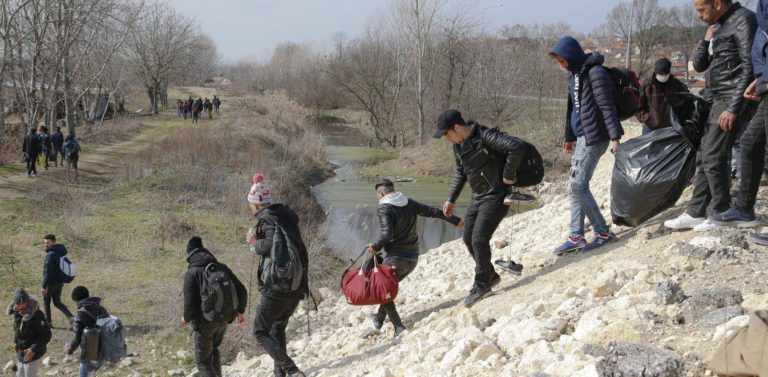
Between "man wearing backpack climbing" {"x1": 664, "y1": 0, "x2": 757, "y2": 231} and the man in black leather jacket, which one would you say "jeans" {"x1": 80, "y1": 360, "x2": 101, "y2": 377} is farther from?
"man wearing backpack climbing" {"x1": 664, "y1": 0, "x2": 757, "y2": 231}

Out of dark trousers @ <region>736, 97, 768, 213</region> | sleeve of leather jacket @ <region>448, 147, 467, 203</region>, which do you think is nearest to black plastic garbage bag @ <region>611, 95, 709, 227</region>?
dark trousers @ <region>736, 97, 768, 213</region>

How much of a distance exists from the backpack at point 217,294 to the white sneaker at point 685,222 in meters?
3.95

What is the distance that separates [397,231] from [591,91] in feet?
7.24

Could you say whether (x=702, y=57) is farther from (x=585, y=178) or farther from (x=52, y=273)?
(x=52, y=273)

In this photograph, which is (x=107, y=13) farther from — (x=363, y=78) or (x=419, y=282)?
(x=419, y=282)

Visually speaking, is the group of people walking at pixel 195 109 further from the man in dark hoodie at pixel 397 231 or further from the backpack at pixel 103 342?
the man in dark hoodie at pixel 397 231

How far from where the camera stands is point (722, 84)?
5434 millimetres

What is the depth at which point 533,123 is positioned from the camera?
31.5 metres

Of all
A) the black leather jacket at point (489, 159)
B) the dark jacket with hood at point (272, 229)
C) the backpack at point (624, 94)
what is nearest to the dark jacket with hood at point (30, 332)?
the dark jacket with hood at point (272, 229)

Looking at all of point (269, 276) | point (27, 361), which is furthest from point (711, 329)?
point (27, 361)

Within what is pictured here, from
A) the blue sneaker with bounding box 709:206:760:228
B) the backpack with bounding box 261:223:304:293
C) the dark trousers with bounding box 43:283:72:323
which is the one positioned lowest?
the dark trousers with bounding box 43:283:72:323

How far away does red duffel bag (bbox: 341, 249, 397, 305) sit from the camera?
601 centimetres

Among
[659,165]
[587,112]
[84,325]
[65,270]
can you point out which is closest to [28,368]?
[84,325]

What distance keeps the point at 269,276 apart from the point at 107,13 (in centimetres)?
2521
